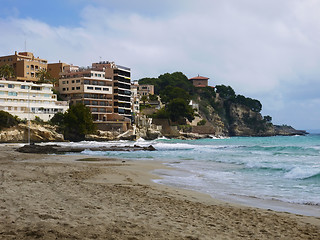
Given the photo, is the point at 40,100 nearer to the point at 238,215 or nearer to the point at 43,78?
the point at 43,78

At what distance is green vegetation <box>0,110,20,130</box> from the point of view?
192ft

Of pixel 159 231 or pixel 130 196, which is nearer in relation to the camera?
pixel 159 231

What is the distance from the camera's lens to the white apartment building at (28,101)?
66750mm

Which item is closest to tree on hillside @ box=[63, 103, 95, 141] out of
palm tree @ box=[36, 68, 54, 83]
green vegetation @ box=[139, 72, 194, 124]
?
palm tree @ box=[36, 68, 54, 83]

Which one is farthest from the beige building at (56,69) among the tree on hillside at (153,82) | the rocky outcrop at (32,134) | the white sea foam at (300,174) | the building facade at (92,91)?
the white sea foam at (300,174)

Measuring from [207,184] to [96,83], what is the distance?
6912cm

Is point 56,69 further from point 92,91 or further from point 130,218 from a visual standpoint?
point 130,218

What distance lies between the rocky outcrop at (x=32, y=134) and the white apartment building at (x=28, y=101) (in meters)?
4.19

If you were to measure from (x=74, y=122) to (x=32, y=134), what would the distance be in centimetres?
852

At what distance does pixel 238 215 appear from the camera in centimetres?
944

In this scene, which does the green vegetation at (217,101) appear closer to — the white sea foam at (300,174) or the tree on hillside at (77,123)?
the tree on hillside at (77,123)

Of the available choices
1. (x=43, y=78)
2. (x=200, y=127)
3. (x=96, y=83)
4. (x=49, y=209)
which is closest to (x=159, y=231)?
(x=49, y=209)

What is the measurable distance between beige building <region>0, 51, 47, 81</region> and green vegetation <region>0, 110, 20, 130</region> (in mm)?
29381

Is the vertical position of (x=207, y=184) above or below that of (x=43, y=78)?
below
